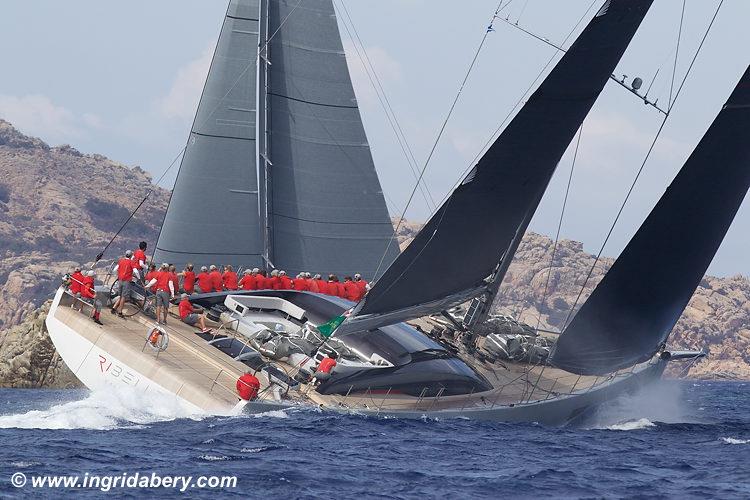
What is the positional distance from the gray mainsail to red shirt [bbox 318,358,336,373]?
10.9 metres

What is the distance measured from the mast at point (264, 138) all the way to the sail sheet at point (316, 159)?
4.4 inches

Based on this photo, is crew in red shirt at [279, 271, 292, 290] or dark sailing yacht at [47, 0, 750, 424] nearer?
dark sailing yacht at [47, 0, 750, 424]

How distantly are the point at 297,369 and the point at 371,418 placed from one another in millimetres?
1993

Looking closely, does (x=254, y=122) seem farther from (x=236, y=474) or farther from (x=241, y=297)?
(x=236, y=474)

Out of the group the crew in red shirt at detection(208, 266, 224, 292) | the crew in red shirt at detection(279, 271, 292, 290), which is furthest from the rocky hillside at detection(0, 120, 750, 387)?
the crew in red shirt at detection(208, 266, 224, 292)

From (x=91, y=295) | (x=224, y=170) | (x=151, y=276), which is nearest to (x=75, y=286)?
(x=91, y=295)

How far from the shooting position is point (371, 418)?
20453mm

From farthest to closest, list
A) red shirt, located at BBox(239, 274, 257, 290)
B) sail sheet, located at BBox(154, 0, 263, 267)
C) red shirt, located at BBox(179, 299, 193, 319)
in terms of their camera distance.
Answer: sail sheet, located at BBox(154, 0, 263, 267)
red shirt, located at BBox(239, 274, 257, 290)
red shirt, located at BBox(179, 299, 193, 319)

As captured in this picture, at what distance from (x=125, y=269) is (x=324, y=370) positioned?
14.7 ft

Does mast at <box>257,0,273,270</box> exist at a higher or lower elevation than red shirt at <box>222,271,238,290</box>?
higher

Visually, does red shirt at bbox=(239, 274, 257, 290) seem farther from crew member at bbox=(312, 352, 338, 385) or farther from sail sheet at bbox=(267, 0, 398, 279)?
sail sheet at bbox=(267, 0, 398, 279)

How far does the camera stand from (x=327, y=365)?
Result: 2111 cm

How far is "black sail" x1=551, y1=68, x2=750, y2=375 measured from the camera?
76.3ft

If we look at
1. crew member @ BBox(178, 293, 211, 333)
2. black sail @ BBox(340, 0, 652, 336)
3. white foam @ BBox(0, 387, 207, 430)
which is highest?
black sail @ BBox(340, 0, 652, 336)
